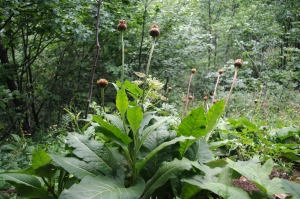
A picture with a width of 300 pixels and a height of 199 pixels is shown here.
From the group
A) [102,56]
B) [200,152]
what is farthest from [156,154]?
[102,56]

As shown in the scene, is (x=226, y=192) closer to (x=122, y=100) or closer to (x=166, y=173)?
(x=166, y=173)

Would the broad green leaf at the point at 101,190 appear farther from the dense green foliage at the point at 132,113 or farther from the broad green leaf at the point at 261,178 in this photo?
the broad green leaf at the point at 261,178

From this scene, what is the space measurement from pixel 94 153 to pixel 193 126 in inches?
24.9

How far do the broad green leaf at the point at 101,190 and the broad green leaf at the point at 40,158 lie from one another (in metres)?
0.26

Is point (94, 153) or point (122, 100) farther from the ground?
point (122, 100)

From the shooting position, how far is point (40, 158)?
1.25 meters

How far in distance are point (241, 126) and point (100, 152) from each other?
6.45 feet

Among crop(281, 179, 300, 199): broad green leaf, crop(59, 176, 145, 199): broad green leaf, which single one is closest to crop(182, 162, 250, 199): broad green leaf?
crop(281, 179, 300, 199): broad green leaf

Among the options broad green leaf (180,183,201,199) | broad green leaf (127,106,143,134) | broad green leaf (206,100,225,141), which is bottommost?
broad green leaf (180,183,201,199)

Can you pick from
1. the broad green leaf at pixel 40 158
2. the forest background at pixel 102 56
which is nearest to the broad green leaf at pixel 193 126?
the broad green leaf at pixel 40 158

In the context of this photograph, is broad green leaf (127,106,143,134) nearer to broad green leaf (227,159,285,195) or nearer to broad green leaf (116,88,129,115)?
broad green leaf (116,88,129,115)

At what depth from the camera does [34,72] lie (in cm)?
718

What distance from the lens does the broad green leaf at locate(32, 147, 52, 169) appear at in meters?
1.24

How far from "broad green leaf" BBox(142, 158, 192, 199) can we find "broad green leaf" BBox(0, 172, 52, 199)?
603 millimetres
